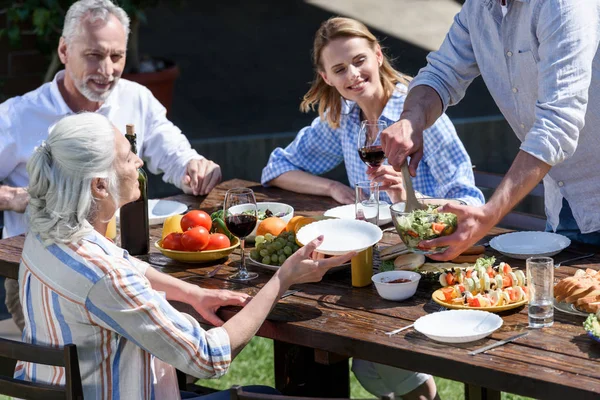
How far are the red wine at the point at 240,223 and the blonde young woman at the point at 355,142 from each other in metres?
0.68

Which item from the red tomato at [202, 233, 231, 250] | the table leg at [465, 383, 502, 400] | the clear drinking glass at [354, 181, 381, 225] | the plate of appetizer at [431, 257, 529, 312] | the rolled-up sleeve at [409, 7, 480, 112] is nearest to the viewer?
the plate of appetizer at [431, 257, 529, 312]

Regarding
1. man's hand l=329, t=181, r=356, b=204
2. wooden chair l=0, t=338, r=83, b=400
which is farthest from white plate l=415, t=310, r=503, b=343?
man's hand l=329, t=181, r=356, b=204

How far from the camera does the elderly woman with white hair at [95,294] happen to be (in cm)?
241

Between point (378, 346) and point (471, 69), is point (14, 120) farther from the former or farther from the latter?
point (378, 346)

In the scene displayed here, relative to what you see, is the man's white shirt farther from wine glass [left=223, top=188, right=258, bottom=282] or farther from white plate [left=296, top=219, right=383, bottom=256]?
white plate [left=296, top=219, right=383, bottom=256]

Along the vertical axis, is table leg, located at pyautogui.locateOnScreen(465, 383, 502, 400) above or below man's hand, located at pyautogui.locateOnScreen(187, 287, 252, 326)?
below

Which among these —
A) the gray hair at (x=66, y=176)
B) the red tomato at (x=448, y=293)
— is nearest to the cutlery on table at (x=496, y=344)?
the red tomato at (x=448, y=293)

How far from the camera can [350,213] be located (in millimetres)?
3598

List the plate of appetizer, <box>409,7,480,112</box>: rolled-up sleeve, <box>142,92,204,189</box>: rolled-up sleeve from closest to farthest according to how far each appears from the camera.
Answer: the plate of appetizer < <box>409,7,480,112</box>: rolled-up sleeve < <box>142,92,204,189</box>: rolled-up sleeve

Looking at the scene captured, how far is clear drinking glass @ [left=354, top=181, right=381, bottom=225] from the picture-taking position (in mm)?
3057

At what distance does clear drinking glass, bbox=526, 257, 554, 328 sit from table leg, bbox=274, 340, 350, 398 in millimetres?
1116

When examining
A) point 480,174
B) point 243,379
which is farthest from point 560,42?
point 243,379

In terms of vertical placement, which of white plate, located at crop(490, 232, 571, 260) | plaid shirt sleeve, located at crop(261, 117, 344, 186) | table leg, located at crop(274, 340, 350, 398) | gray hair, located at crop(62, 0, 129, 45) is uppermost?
gray hair, located at crop(62, 0, 129, 45)

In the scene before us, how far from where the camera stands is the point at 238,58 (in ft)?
31.0
